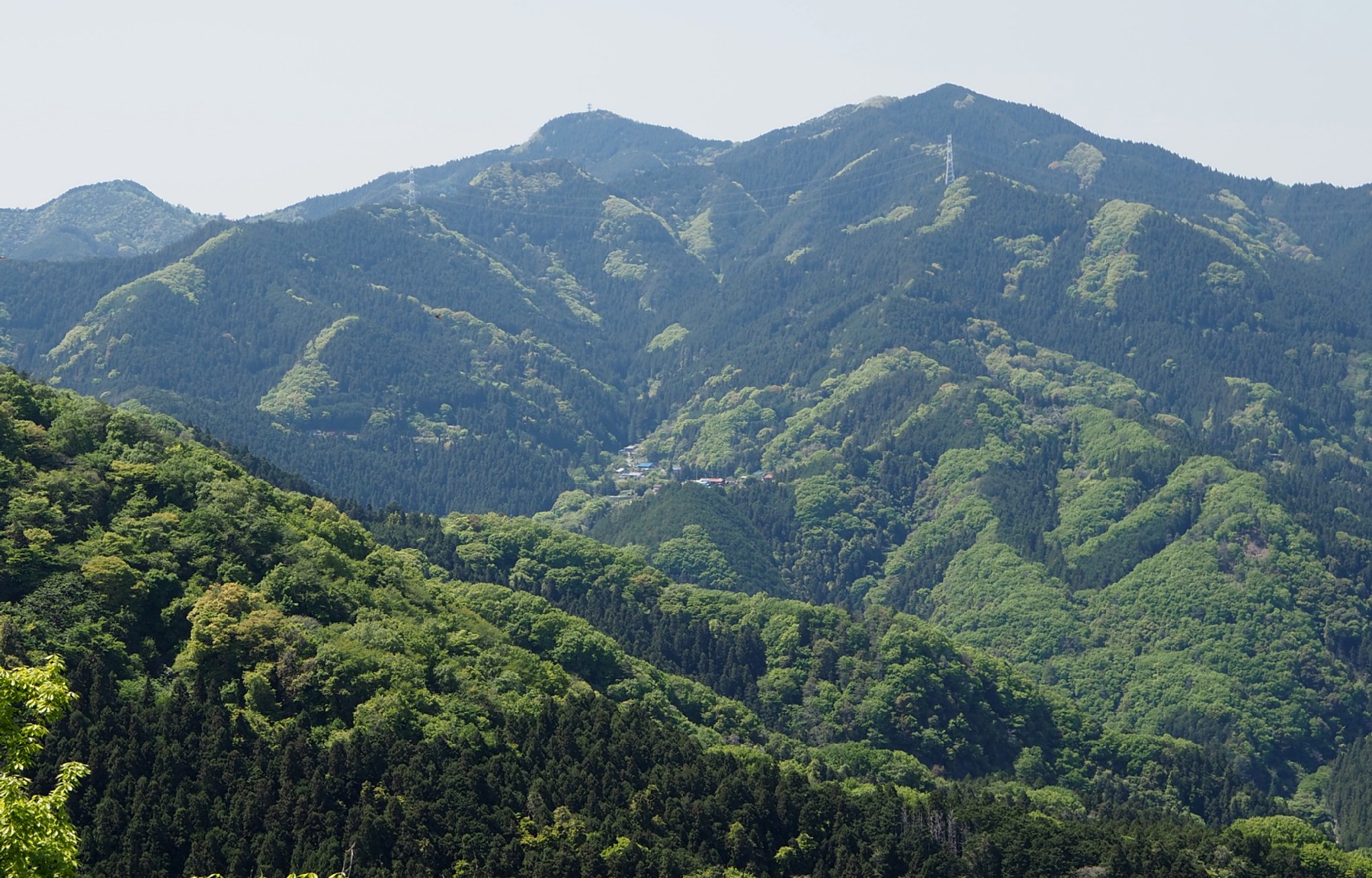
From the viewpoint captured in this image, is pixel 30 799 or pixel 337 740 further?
pixel 337 740

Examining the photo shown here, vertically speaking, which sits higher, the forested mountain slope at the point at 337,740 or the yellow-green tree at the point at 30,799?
the yellow-green tree at the point at 30,799

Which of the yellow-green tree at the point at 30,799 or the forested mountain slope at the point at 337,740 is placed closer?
the yellow-green tree at the point at 30,799

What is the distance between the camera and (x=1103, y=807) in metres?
184

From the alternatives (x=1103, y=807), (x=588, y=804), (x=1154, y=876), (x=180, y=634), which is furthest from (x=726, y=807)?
(x=1103, y=807)

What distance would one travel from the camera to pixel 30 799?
162ft

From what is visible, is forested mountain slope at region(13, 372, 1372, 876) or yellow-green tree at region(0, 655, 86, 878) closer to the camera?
yellow-green tree at region(0, 655, 86, 878)

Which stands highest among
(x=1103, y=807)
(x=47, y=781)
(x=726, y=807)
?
(x=47, y=781)

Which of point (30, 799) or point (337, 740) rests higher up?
point (30, 799)

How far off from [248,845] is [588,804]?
30.1m

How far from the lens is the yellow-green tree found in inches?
1823

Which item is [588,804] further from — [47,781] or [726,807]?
[47,781]

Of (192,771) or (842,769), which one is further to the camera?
(842,769)

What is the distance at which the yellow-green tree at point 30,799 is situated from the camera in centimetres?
4631

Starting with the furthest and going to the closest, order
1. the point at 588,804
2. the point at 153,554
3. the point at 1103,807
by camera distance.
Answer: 1. the point at 1103,807
2. the point at 153,554
3. the point at 588,804
